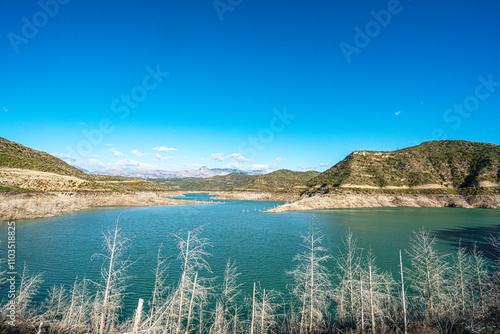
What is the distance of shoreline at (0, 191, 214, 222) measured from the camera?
153 feet

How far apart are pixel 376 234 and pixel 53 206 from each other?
67121mm

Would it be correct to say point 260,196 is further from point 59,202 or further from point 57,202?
point 57,202

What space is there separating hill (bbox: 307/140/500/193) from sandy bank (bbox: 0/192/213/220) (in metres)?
72.7

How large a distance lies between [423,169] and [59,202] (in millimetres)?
132213

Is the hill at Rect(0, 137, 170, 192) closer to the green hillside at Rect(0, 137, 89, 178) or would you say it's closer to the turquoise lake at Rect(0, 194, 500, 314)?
the green hillside at Rect(0, 137, 89, 178)

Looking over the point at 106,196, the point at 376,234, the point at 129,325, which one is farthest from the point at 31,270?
the point at 106,196

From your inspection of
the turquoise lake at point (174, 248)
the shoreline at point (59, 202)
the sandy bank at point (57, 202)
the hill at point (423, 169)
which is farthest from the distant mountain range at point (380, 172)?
the turquoise lake at point (174, 248)

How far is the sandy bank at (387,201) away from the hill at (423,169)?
796 cm

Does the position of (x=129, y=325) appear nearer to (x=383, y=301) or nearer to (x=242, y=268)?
(x=242, y=268)

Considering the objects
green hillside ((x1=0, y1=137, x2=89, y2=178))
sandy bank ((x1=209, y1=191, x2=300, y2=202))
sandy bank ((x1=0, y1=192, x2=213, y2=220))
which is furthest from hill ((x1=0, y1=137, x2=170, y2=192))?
sandy bank ((x1=209, y1=191, x2=300, y2=202))

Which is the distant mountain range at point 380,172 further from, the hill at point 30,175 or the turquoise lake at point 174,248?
the turquoise lake at point 174,248

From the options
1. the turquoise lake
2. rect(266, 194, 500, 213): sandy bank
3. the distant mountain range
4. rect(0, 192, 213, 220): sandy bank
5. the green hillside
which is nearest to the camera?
the turquoise lake

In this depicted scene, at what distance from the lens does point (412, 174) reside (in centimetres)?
10694

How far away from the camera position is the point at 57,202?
5959cm
